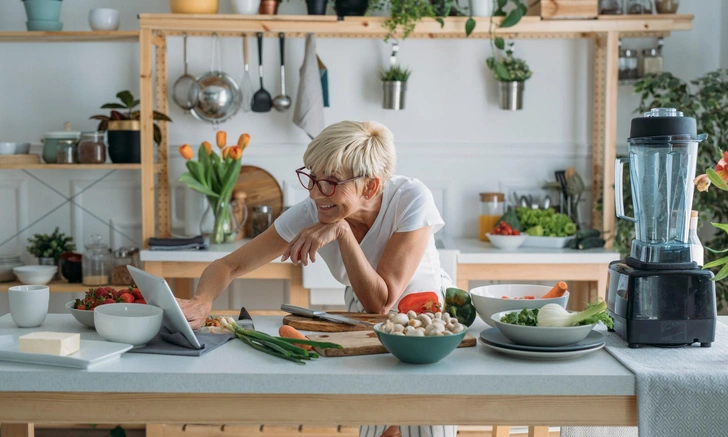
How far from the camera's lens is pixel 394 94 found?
380 cm

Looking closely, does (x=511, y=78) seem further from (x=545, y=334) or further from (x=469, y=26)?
(x=545, y=334)

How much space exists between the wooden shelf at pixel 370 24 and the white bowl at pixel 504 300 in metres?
1.94

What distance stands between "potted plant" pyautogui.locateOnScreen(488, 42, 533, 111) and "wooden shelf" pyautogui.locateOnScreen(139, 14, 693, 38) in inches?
7.8

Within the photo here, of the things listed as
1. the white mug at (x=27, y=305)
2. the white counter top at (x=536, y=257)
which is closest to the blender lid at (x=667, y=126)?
the white mug at (x=27, y=305)

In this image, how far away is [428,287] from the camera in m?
2.31

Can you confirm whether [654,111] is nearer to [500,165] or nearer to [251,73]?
[500,165]

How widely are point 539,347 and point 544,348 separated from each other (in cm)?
1

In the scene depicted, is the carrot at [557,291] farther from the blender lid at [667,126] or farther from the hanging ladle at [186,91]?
the hanging ladle at [186,91]

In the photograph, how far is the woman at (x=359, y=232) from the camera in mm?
1998

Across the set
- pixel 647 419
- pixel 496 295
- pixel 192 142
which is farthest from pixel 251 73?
pixel 647 419

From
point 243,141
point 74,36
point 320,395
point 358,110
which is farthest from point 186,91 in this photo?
point 320,395

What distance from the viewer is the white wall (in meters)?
3.90

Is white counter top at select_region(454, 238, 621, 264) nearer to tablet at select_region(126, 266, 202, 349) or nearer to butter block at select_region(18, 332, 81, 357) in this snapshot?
tablet at select_region(126, 266, 202, 349)

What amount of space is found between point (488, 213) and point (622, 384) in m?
2.43
